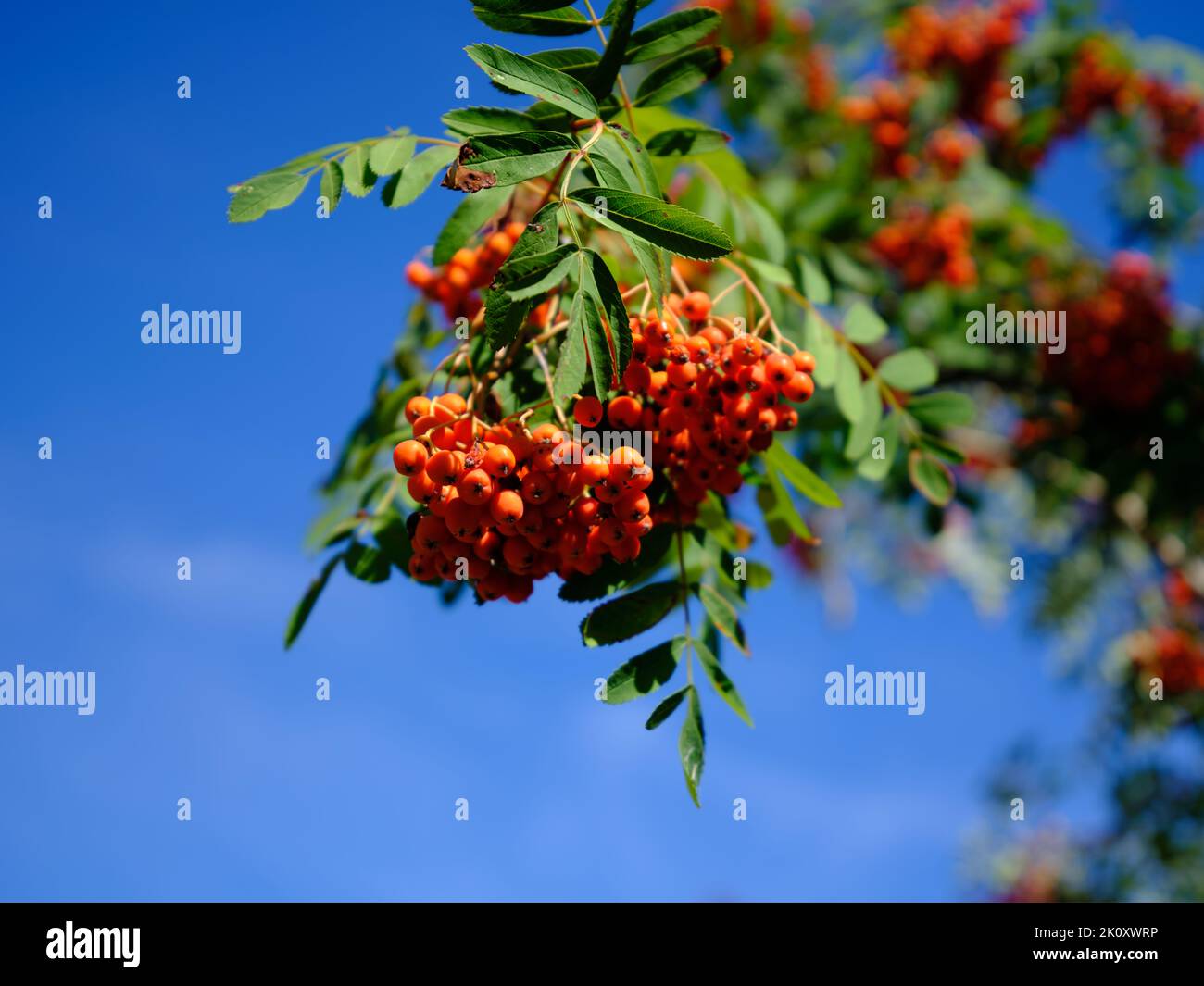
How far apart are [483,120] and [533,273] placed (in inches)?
16.0

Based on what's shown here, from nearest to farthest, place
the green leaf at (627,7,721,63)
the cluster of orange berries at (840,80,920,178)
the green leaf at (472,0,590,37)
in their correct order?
the green leaf at (472,0,590,37) → the green leaf at (627,7,721,63) → the cluster of orange berries at (840,80,920,178)

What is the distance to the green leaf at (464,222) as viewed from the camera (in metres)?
2.48

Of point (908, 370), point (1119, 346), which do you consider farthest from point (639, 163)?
point (1119, 346)

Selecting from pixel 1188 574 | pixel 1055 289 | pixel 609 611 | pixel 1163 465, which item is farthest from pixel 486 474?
pixel 1188 574

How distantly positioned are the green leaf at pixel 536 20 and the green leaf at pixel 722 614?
50.2 inches

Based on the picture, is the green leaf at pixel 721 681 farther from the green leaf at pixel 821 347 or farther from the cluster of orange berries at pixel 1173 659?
the cluster of orange berries at pixel 1173 659

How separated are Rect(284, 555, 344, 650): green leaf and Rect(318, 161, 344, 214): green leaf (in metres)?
0.92

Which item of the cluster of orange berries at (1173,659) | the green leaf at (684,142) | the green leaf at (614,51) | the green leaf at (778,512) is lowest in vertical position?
the cluster of orange berries at (1173,659)

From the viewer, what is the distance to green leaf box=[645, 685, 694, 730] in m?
2.27

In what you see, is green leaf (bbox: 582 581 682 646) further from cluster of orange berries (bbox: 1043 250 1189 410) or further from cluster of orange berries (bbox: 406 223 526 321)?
cluster of orange berries (bbox: 1043 250 1189 410)

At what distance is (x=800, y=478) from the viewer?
249cm

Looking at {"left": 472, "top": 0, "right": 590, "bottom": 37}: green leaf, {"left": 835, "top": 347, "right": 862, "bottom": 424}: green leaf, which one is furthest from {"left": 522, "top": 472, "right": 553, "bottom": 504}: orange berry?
{"left": 835, "top": 347, "right": 862, "bottom": 424}: green leaf

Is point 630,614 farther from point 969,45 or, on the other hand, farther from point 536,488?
point 969,45

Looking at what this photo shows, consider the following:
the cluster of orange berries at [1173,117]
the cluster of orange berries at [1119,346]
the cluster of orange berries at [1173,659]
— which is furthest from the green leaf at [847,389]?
the cluster of orange berries at [1173,659]
